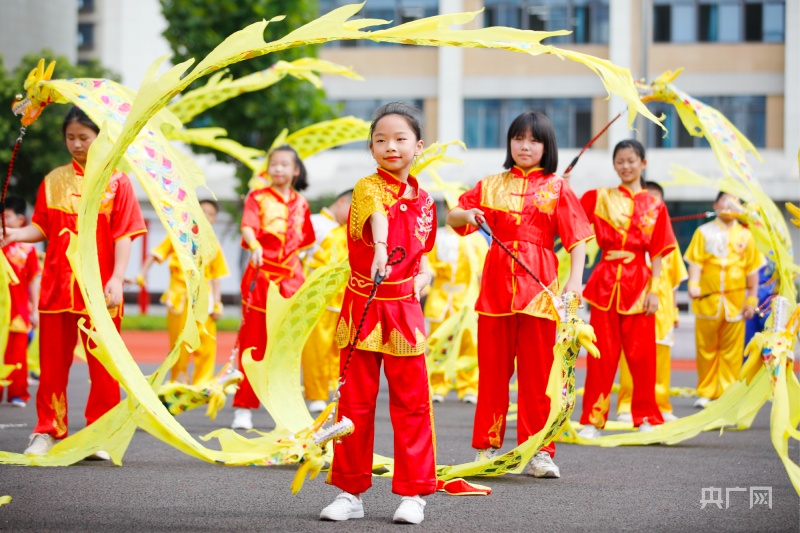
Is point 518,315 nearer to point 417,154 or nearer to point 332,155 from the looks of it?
point 417,154

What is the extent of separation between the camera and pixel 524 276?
5.89m

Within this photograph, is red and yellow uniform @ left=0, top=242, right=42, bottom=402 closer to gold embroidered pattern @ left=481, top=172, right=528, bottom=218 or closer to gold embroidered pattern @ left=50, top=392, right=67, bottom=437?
gold embroidered pattern @ left=50, top=392, right=67, bottom=437

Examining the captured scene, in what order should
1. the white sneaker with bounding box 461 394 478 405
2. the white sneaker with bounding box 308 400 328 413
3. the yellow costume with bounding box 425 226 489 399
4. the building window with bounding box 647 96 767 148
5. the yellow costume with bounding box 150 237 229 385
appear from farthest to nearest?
the building window with bounding box 647 96 767 148 < the yellow costume with bounding box 425 226 489 399 < the white sneaker with bounding box 461 394 478 405 < the yellow costume with bounding box 150 237 229 385 < the white sneaker with bounding box 308 400 328 413

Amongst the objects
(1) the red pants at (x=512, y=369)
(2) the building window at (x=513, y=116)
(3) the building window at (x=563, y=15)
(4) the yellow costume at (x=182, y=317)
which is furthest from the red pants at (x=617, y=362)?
(3) the building window at (x=563, y=15)

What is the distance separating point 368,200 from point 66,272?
2235 mm

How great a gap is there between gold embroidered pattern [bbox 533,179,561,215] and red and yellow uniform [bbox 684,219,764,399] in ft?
14.6

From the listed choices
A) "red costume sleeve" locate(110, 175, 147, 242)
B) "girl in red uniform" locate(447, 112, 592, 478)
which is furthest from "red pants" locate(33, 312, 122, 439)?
"girl in red uniform" locate(447, 112, 592, 478)

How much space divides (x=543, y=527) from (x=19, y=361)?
260 inches

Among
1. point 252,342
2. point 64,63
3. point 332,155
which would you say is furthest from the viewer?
point 332,155

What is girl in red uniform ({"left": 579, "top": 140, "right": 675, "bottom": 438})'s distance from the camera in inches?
294

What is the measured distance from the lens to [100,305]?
504 cm

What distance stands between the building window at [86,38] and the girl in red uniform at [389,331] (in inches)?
1450

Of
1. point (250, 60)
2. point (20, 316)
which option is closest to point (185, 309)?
point (20, 316)

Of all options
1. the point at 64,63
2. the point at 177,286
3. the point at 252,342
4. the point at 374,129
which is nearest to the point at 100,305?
the point at 374,129
